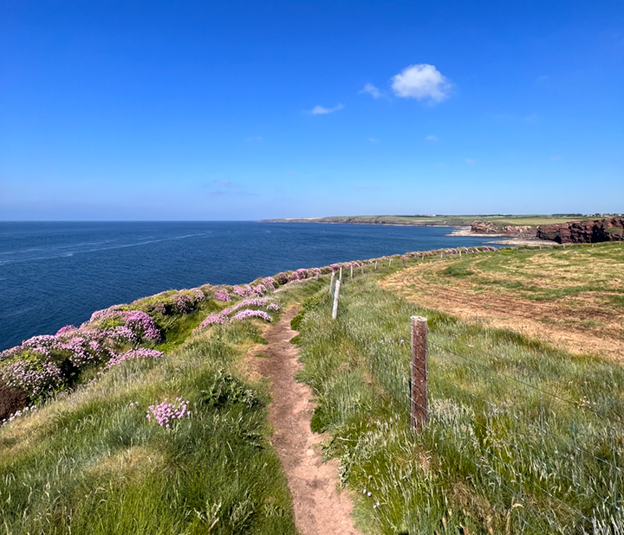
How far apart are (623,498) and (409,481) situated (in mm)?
2094

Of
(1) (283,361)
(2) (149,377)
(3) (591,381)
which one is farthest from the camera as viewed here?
(1) (283,361)

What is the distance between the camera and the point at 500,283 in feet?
79.8

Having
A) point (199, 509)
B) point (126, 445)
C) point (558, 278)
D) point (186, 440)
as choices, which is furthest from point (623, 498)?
point (558, 278)

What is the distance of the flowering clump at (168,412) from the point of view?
497 cm

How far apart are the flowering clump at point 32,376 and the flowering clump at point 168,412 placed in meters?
6.42

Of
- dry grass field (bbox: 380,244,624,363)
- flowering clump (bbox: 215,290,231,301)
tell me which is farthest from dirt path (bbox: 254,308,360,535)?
flowering clump (bbox: 215,290,231,301)

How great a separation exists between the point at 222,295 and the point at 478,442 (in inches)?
768

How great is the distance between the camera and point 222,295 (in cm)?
2136

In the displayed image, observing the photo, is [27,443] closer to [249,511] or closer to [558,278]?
[249,511]

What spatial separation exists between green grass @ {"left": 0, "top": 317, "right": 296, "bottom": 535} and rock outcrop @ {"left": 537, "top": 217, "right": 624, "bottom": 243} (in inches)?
4711

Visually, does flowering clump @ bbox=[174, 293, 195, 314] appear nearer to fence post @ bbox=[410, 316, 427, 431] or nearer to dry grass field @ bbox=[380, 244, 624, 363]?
dry grass field @ bbox=[380, 244, 624, 363]

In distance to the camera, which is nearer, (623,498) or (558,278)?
(623,498)

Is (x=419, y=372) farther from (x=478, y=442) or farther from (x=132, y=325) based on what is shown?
(x=132, y=325)

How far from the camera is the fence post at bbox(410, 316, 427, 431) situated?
14.7 feet
